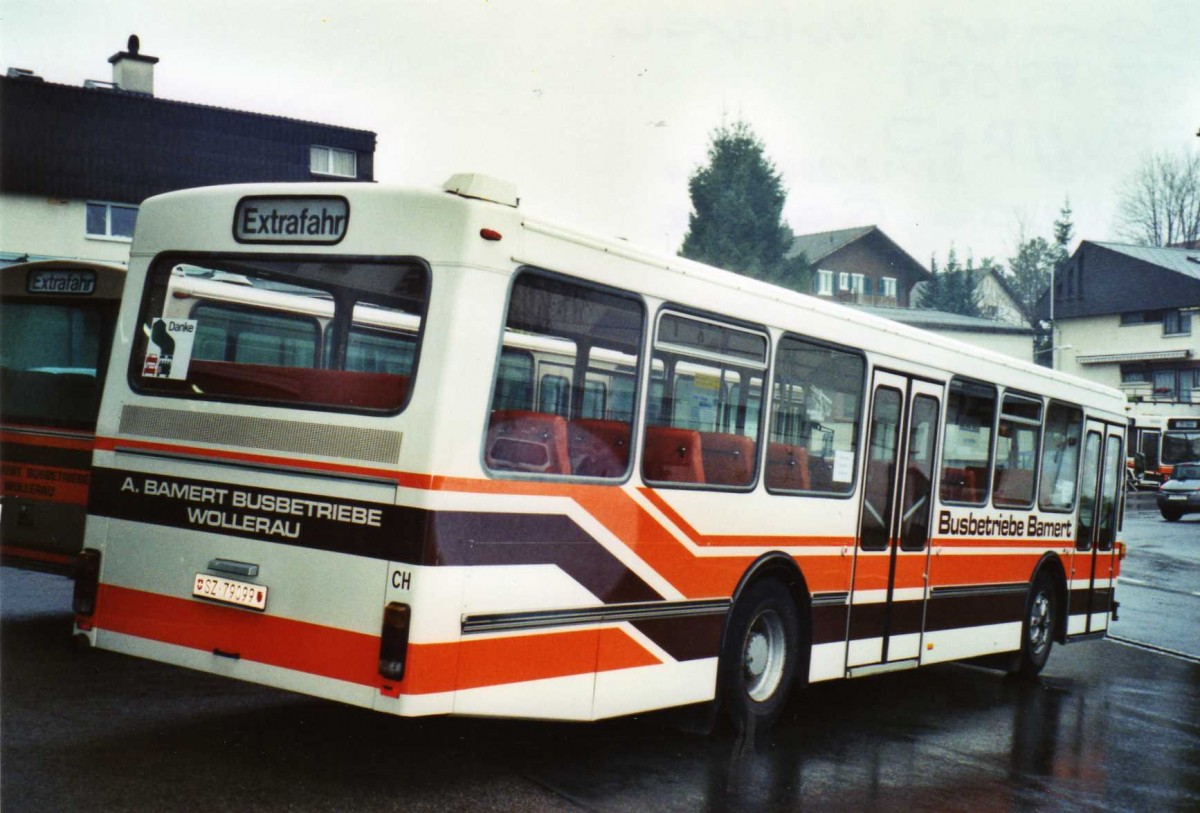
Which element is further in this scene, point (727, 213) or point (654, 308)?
point (727, 213)

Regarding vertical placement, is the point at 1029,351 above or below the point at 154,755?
above

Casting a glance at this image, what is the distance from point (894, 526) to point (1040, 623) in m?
3.60

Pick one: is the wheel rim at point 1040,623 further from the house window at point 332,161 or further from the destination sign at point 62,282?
the house window at point 332,161

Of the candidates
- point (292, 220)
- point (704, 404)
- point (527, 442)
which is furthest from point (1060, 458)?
point (292, 220)

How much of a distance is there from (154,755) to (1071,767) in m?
5.71

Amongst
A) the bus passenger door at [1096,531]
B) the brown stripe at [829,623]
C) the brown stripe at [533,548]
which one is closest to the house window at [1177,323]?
the bus passenger door at [1096,531]

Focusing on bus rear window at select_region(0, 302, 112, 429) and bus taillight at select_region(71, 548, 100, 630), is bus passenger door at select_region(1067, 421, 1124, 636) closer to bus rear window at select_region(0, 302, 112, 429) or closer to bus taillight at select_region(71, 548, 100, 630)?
bus rear window at select_region(0, 302, 112, 429)

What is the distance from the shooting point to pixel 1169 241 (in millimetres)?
78375

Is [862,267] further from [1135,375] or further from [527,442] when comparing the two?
[527,442]

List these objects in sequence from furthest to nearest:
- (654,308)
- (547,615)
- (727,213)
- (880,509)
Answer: (727,213) < (880,509) < (654,308) < (547,615)

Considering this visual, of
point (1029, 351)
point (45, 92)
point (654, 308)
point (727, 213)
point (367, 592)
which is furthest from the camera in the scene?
point (1029, 351)

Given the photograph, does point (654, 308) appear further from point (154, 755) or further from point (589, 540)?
point (154, 755)

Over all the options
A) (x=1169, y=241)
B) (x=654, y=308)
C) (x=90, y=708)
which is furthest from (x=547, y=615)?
(x=1169, y=241)

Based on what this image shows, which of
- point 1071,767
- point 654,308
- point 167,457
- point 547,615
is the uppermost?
point 654,308
